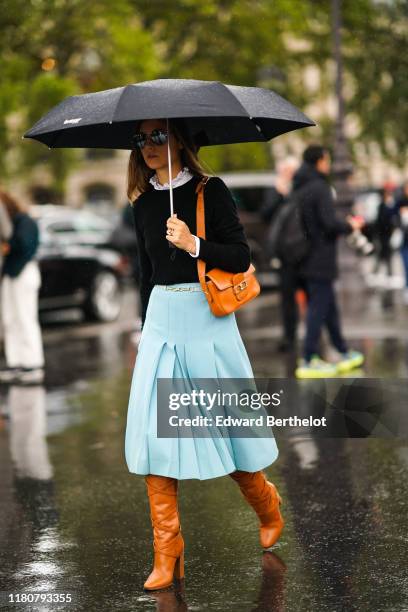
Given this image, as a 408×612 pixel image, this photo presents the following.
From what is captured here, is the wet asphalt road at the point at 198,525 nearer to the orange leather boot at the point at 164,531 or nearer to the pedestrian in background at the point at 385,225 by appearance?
the orange leather boot at the point at 164,531

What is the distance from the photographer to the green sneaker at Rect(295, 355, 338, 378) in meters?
10.3

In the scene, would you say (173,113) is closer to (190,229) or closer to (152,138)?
(152,138)

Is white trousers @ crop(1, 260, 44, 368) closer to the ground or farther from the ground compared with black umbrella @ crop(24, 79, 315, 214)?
closer to the ground

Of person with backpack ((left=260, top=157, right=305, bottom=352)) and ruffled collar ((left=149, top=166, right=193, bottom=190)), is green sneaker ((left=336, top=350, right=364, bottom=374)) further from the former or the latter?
ruffled collar ((left=149, top=166, right=193, bottom=190))

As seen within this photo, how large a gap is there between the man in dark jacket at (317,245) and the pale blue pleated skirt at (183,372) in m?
5.16

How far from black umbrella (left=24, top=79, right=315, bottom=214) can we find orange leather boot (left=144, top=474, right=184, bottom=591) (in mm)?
1144

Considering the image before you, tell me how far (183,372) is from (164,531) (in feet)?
2.08

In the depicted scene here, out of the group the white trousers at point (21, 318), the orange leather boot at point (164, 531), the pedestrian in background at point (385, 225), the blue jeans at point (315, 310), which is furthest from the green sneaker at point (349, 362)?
the pedestrian in background at point (385, 225)

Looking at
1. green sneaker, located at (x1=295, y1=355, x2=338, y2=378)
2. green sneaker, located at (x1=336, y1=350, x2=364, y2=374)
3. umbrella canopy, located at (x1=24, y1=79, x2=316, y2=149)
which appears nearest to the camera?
umbrella canopy, located at (x1=24, y1=79, x2=316, y2=149)

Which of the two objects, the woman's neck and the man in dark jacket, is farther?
the man in dark jacket

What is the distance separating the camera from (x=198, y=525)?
5812mm

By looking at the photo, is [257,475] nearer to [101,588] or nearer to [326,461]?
[101,588]

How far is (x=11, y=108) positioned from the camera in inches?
845

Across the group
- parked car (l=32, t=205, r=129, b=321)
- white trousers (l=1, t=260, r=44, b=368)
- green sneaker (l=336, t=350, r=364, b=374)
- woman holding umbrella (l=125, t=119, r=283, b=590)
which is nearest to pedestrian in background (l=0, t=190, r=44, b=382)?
white trousers (l=1, t=260, r=44, b=368)
